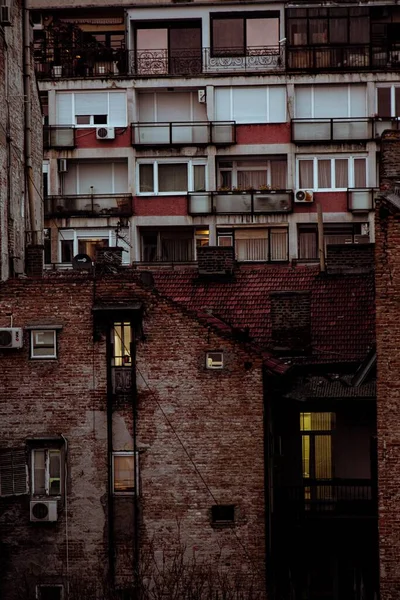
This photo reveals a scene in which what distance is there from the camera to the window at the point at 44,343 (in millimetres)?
31844

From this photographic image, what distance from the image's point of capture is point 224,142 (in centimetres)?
5566

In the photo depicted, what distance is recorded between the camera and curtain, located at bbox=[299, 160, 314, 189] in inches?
2201

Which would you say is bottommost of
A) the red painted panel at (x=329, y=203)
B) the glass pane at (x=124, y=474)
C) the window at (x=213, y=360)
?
the glass pane at (x=124, y=474)

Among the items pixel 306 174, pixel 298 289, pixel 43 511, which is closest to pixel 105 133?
pixel 306 174

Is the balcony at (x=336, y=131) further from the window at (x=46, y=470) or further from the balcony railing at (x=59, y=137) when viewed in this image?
the window at (x=46, y=470)

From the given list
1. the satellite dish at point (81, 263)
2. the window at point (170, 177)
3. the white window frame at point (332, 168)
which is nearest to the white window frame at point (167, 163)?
the window at point (170, 177)

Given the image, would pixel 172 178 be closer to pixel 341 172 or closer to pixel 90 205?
pixel 90 205

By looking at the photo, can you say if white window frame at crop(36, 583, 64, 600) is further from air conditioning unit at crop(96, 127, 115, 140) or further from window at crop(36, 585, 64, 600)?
air conditioning unit at crop(96, 127, 115, 140)

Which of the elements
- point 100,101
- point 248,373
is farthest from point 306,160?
point 248,373

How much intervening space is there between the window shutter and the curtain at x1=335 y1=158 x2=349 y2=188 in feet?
89.4

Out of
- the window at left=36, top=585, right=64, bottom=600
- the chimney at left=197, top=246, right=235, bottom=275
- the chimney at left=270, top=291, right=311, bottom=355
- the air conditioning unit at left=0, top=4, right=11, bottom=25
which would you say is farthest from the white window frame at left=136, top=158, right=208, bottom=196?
the window at left=36, top=585, right=64, bottom=600

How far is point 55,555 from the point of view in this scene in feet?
102

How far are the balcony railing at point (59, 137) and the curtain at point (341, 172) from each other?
10.4 metres

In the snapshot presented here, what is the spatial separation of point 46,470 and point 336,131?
27.6 meters
